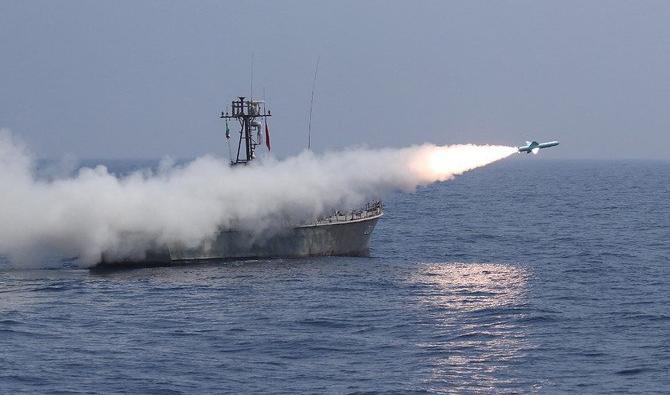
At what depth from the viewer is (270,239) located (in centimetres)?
7175

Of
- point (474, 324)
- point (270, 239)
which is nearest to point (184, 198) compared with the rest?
point (270, 239)

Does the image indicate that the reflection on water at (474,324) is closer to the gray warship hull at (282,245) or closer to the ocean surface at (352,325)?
the ocean surface at (352,325)

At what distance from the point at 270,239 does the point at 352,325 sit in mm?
23730

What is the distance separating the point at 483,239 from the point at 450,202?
64195mm

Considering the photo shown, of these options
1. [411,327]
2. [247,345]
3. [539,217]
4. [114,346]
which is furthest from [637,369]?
[539,217]

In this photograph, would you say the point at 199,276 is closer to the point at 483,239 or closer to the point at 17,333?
the point at 17,333

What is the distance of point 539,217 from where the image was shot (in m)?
118

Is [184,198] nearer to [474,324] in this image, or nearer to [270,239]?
[270,239]

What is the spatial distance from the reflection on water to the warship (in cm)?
790

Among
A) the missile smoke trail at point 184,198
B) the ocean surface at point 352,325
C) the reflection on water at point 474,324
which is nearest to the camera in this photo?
the ocean surface at point 352,325

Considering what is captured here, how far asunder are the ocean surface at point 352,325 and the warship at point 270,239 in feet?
5.11

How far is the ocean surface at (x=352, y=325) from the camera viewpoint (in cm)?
3909

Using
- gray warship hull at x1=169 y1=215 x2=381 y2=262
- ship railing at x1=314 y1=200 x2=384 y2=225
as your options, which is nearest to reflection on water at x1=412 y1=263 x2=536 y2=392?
gray warship hull at x1=169 y1=215 x2=381 y2=262

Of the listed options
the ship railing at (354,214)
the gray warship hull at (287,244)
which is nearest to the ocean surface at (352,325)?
the gray warship hull at (287,244)
